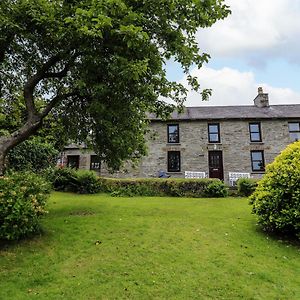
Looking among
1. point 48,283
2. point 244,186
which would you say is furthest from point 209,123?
point 48,283

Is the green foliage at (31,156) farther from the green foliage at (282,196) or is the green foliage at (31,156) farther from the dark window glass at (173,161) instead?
the green foliage at (282,196)

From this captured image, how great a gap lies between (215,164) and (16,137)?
20527 mm

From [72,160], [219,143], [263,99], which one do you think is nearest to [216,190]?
[219,143]

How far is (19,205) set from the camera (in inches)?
276

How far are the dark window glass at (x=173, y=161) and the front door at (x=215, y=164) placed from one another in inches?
110

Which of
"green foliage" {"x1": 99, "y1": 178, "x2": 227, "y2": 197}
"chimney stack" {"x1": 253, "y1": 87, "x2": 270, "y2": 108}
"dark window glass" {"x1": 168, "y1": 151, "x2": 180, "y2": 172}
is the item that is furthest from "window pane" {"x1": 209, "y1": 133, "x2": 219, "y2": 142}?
"green foliage" {"x1": 99, "y1": 178, "x2": 227, "y2": 197}

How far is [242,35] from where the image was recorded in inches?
551

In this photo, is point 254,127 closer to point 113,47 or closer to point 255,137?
point 255,137

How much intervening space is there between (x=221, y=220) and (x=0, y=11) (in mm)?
9386

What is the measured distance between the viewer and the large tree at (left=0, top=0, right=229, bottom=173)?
24.9 feet

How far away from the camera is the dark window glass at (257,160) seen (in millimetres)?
26312

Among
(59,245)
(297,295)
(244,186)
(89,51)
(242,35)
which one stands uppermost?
(242,35)

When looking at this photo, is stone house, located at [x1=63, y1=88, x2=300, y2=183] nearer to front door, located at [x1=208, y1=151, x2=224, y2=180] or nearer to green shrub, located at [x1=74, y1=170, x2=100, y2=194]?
front door, located at [x1=208, y1=151, x2=224, y2=180]

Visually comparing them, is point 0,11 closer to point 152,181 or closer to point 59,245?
point 59,245
